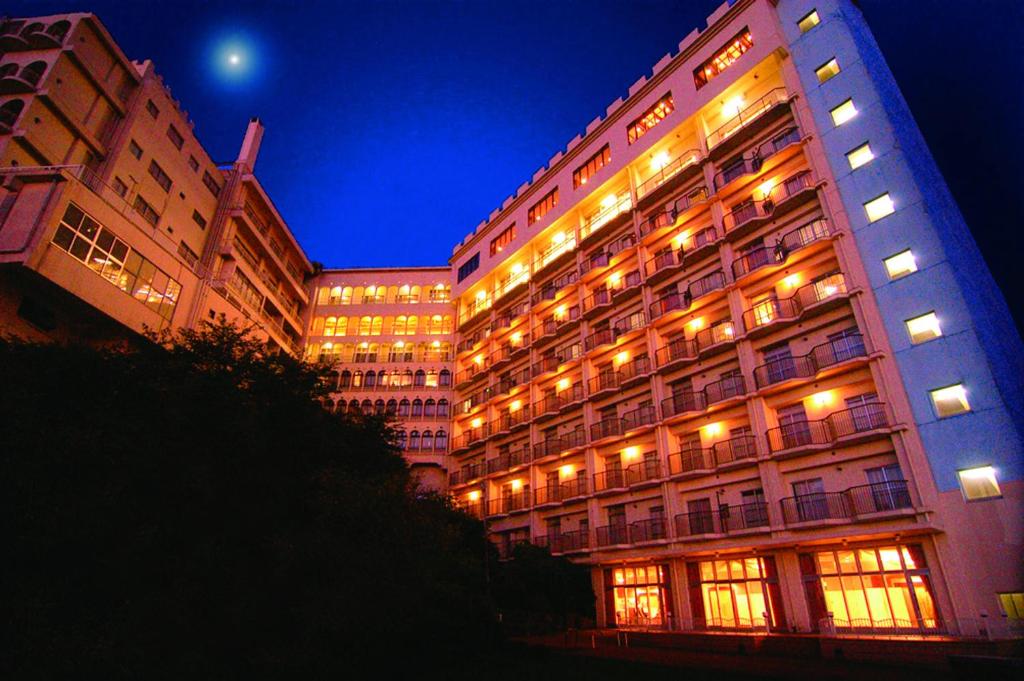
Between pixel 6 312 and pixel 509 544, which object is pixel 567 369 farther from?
pixel 6 312

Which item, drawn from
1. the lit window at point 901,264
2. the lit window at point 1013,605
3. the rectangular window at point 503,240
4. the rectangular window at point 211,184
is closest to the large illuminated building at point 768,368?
the lit window at point 1013,605

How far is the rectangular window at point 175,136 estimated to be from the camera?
35344 mm

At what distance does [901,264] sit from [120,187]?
41984mm

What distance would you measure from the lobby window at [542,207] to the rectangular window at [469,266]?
746cm

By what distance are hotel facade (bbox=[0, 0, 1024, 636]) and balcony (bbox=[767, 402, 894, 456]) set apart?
4.0 inches

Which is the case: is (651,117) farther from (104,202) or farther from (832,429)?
(104,202)

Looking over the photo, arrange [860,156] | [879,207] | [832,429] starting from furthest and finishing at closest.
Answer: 1. [860,156]
2. [879,207]
3. [832,429]

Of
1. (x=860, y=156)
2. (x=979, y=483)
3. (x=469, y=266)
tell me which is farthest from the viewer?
(x=469, y=266)

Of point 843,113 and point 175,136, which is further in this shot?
point 175,136

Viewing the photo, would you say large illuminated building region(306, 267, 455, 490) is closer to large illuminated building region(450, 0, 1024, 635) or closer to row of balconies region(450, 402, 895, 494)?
large illuminated building region(450, 0, 1024, 635)

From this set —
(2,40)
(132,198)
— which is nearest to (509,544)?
(132,198)

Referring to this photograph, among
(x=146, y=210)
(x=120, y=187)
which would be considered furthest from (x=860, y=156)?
(x=146, y=210)

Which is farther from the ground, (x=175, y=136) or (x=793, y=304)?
(x=175, y=136)

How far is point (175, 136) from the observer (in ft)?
118
